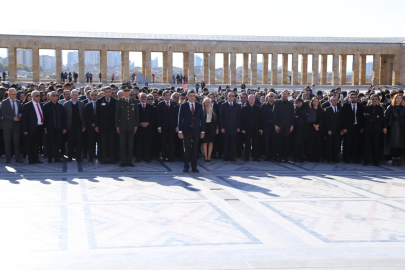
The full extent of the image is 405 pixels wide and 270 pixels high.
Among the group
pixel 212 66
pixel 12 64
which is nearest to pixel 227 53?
pixel 212 66

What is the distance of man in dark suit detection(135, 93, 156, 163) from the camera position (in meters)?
13.0

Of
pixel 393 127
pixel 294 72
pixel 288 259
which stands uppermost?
pixel 294 72

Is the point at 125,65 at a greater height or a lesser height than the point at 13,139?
greater

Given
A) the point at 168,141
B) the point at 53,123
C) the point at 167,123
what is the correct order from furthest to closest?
the point at 168,141 < the point at 167,123 < the point at 53,123

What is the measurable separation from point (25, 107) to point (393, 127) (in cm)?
937

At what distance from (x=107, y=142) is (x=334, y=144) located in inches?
237

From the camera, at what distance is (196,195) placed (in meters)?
9.28

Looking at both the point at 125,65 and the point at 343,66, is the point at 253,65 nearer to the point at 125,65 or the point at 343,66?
the point at 343,66

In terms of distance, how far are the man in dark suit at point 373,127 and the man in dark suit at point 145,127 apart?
5.54 metres

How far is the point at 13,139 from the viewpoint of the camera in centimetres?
1279

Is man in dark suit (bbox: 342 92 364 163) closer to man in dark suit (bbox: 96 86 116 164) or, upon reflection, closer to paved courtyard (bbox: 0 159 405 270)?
paved courtyard (bbox: 0 159 405 270)

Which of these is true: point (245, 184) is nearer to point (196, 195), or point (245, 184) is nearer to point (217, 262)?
point (196, 195)

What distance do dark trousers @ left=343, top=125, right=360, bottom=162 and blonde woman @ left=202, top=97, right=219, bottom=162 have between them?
11.5 ft

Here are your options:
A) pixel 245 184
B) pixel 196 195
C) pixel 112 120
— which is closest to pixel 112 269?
pixel 196 195
